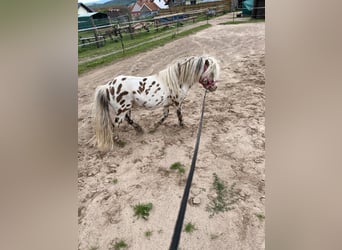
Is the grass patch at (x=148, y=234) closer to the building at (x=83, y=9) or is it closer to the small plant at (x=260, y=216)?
the small plant at (x=260, y=216)

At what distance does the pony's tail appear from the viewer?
0.86 meters

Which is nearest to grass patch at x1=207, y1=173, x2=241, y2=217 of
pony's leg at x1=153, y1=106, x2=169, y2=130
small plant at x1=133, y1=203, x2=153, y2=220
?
small plant at x1=133, y1=203, x2=153, y2=220

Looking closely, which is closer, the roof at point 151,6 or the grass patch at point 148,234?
the grass patch at point 148,234

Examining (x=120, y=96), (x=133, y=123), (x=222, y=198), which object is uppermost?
(x=120, y=96)

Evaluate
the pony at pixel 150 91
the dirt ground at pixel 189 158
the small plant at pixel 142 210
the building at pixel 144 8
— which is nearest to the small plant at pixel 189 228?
the dirt ground at pixel 189 158

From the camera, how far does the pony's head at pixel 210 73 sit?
885mm

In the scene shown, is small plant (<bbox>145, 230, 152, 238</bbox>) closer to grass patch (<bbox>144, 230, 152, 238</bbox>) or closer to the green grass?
grass patch (<bbox>144, 230, 152, 238</bbox>)

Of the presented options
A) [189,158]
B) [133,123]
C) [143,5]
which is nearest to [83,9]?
[143,5]

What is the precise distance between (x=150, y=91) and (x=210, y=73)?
0.75 feet

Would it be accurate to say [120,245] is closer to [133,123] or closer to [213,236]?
[213,236]

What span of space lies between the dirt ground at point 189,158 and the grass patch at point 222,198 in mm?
14

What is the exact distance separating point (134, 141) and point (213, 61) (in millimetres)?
412

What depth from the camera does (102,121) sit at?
0.88m
